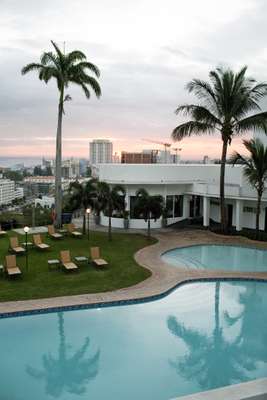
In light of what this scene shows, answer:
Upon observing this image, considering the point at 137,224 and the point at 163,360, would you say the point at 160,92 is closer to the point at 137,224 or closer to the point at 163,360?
the point at 137,224

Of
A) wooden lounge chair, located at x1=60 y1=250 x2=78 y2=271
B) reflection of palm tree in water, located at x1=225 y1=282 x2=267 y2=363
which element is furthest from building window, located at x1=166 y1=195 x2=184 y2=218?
reflection of palm tree in water, located at x1=225 y1=282 x2=267 y2=363

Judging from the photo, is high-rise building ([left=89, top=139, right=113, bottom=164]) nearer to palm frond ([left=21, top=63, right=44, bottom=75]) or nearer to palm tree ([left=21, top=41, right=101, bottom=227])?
palm tree ([left=21, top=41, right=101, bottom=227])

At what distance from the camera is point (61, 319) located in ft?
35.4

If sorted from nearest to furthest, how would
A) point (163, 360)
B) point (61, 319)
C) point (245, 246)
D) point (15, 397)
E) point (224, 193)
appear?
point (15, 397), point (163, 360), point (61, 319), point (245, 246), point (224, 193)

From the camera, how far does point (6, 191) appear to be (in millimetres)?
97375

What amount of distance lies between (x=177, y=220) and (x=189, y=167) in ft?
12.9

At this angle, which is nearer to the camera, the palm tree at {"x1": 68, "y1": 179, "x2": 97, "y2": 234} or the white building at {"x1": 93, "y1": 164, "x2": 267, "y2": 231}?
the palm tree at {"x1": 68, "y1": 179, "x2": 97, "y2": 234}

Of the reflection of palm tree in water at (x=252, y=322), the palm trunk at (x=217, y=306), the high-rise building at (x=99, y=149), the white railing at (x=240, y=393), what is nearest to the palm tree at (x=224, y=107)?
the palm trunk at (x=217, y=306)

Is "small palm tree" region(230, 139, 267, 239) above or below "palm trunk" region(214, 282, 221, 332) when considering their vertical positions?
above

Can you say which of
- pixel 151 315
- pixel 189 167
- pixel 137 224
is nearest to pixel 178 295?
pixel 151 315

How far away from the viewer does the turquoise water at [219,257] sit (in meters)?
16.7

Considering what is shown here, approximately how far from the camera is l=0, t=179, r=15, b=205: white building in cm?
9231

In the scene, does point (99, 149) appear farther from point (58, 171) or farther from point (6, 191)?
point (58, 171)

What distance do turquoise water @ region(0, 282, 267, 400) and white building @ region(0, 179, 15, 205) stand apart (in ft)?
278
